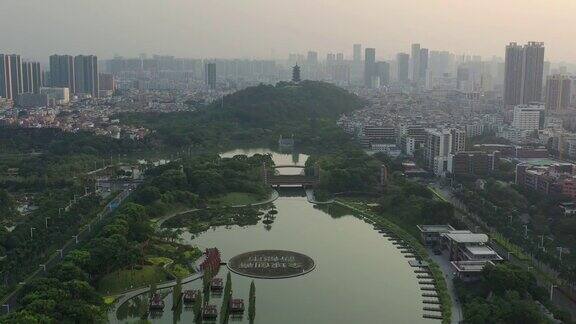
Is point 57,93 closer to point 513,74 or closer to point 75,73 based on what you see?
point 75,73

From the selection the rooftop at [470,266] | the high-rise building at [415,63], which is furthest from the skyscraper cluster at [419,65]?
the rooftop at [470,266]

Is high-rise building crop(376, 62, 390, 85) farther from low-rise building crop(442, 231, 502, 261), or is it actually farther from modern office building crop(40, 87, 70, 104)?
low-rise building crop(442, 231, 502, 261)

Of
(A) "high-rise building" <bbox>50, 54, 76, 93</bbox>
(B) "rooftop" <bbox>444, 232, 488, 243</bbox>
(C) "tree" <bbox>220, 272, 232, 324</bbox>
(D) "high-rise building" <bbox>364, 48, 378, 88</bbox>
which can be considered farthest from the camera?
(D) "high-rise building" <bbox>364, 48, 378, 88</bbox>

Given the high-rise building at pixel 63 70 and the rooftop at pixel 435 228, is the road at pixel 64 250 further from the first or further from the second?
the high-rise building at pixel 63 70

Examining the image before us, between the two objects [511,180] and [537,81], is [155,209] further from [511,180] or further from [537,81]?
[537,81]

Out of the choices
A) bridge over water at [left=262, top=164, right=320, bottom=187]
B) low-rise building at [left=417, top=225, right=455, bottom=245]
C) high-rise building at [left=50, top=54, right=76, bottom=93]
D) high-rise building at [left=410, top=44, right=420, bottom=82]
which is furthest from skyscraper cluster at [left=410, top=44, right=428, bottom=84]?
low-rise building at [left=417, top=225, right=455, bottom=245]

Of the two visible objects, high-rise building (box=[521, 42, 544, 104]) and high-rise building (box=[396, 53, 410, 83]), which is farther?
high-rise building (box=[396, 53, 410, 83])

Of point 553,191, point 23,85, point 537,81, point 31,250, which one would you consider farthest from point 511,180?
point 23,85
